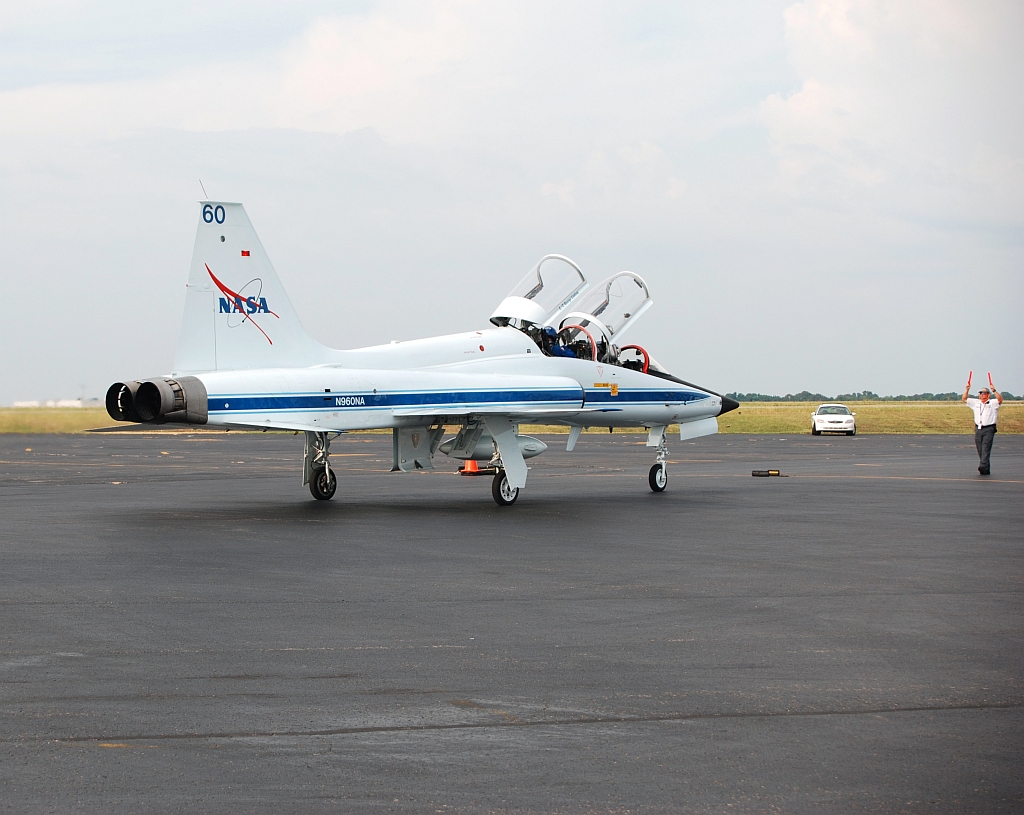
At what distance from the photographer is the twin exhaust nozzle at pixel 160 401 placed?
1688cm

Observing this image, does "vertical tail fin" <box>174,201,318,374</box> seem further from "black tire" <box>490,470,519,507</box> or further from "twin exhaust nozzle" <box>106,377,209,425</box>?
"black tire" <box>490,470,519,507</box>

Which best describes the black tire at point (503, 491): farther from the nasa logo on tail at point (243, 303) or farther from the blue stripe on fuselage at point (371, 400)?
the nasa logo on tail at point (243, 303)

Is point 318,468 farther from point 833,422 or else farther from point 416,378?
point 833,422

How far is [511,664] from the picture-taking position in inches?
301

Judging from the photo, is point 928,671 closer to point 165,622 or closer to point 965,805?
point 965,805

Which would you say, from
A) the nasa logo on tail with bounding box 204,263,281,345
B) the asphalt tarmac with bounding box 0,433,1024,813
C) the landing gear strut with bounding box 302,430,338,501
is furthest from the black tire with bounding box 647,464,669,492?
the nasa logo on tail with bounding box 204,263,281,345

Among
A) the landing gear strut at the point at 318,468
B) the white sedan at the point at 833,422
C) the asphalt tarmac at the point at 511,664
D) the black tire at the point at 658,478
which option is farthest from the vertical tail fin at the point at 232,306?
the white sedan at the point at 833,422

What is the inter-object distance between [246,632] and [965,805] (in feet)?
17.6

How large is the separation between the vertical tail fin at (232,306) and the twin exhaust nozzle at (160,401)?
74cm

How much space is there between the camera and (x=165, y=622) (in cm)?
909

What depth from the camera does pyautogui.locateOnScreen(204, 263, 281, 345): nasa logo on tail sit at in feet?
59.5

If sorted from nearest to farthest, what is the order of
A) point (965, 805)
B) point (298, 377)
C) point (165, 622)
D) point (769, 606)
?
point (965, 805) < point (165, 622) < point (769, 606) < point (298, 377)

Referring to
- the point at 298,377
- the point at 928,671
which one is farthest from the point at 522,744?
the point at 298,377

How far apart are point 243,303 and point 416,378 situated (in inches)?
120
